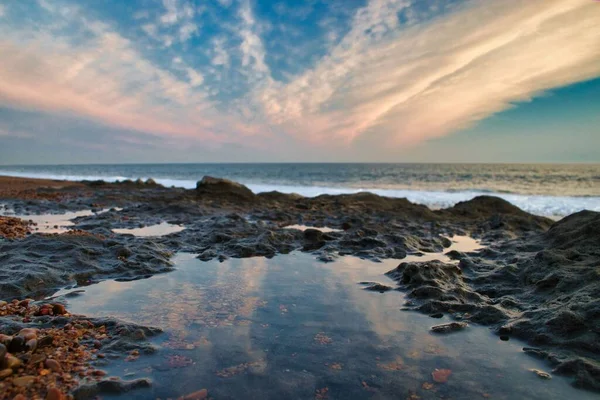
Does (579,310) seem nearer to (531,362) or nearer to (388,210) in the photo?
(531,362)

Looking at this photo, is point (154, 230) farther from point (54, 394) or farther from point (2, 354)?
point (54, 394)

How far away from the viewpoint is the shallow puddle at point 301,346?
2.78m

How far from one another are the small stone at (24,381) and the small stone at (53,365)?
0.60 feet

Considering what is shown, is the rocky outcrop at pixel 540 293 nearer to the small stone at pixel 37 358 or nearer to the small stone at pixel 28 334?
the small stone at pixel 37 358

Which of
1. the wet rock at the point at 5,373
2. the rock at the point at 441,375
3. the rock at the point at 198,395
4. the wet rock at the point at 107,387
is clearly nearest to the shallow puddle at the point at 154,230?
the wet rock at the point at 5,373

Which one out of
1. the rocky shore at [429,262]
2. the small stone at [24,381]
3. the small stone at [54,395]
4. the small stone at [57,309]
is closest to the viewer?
the small stone at [54,395]

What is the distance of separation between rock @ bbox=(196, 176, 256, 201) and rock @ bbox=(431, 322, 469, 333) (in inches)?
559

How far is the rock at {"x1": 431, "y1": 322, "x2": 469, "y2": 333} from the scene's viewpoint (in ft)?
12.9

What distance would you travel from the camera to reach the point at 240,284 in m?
5.36

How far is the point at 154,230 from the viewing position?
9992 mm

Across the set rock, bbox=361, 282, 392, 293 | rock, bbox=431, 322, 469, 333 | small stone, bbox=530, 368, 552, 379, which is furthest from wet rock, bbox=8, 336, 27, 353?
small stone, bbox=530, 368, 552, 379

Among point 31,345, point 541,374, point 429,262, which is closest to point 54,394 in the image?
point 31,345

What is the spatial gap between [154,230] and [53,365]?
24.7 feet

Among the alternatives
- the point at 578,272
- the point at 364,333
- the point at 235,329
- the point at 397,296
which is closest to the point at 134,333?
the point at 235,329
